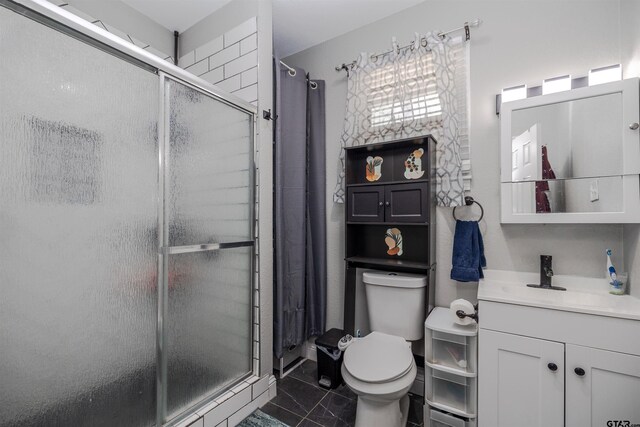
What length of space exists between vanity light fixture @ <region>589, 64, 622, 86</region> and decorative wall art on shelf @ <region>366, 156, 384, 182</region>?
1.17m

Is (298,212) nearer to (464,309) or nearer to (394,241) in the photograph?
(394,241)

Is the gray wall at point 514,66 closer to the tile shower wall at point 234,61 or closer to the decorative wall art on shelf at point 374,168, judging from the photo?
the decorative wall art on shelf at point 374,168

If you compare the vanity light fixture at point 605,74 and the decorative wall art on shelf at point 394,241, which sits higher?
the vanity light fixture at point 605,74

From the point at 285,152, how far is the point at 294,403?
165cm

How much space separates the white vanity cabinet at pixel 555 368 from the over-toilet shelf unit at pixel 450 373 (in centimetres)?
7

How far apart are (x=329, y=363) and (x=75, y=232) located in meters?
1.61

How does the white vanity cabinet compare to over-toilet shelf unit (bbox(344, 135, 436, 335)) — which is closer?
the white vanity cabinet

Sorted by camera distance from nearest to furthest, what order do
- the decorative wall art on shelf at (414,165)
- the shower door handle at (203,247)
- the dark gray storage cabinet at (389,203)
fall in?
the shower door handle at (203,247) → the dark gray storage cabinet at (389,203) → the decorative wall art on shelf at (414,165)

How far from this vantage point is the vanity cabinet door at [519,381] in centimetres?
120

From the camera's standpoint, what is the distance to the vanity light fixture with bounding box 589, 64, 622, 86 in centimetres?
143

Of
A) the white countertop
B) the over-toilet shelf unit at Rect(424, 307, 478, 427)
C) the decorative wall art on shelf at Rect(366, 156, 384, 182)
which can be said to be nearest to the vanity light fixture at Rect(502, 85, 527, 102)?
the decorative wall art on shelf at Rect(366, 156, 384, 182)

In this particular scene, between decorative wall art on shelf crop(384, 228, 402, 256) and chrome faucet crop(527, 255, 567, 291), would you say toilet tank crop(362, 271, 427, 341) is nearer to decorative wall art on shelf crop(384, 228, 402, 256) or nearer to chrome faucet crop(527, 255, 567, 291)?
decorative wall art on shelf crop(384, 228, 402, 256)

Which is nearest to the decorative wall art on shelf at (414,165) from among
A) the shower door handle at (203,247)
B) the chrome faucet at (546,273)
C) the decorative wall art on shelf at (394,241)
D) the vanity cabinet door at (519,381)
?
the decorative wall art on shelf at (394,241)

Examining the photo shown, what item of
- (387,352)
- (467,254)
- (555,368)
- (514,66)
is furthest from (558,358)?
(514,66)
